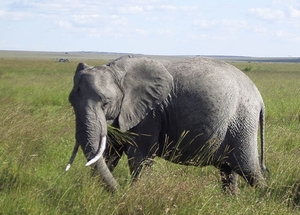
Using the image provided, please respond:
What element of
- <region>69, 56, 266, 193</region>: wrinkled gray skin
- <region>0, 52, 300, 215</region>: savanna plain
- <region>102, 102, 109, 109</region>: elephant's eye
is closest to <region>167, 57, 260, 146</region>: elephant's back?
<region>69, 56, 266, 193</region>: wrinkled gray skin

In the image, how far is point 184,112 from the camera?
5.86 metres

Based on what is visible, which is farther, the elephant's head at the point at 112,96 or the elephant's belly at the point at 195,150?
the elephant's belly at the point at 195,150

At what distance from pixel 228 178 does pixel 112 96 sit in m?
1.65

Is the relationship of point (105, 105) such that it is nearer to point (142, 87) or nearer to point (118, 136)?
point (118, 136)

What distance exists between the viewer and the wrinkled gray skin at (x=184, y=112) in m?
5.63

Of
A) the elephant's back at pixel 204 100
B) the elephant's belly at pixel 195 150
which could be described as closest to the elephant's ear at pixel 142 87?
the elephant's back at pixel 204 100

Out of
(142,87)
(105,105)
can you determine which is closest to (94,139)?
(105,105)

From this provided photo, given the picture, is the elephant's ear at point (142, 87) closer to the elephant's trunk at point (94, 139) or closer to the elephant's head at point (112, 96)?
the elephant's head at point (112, 96)

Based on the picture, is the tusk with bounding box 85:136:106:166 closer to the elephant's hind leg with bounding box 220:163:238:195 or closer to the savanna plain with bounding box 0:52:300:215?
the savanna plain with bounding box 0:52:300:215

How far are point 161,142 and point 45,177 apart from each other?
1159 millimetres

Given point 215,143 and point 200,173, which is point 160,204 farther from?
point 200,173

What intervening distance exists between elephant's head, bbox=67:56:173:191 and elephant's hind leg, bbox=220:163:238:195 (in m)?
1.07

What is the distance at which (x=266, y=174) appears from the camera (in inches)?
250

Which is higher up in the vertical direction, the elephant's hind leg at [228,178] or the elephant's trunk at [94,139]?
the elephant's trunk at [94,139]
